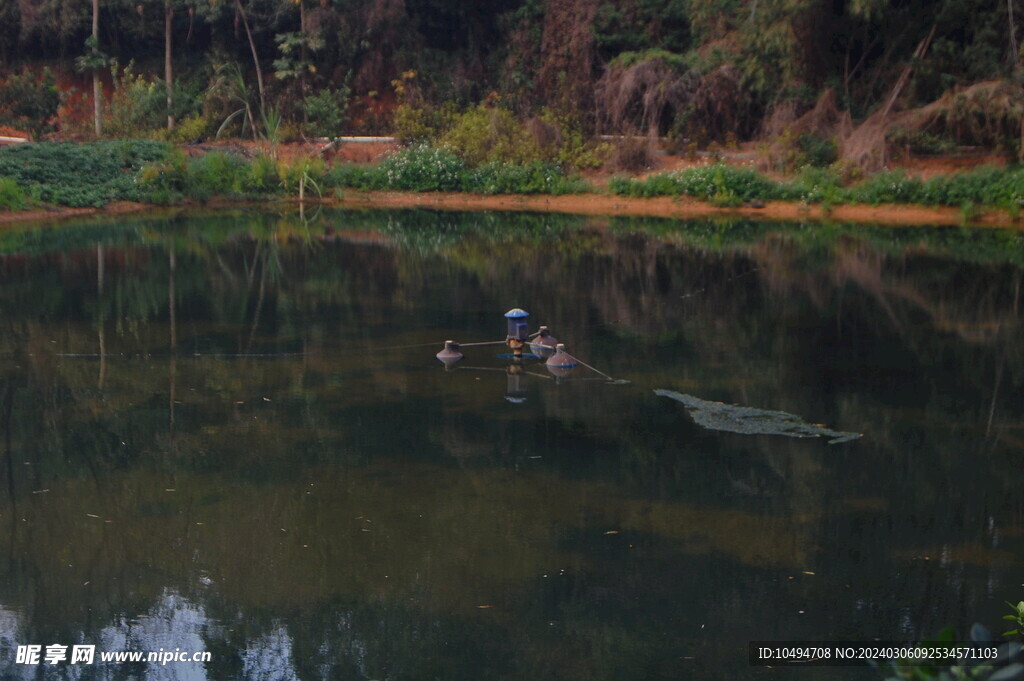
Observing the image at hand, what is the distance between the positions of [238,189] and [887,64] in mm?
15871

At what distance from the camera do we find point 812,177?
2447 cm

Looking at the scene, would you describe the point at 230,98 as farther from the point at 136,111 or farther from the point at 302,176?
the point at 302,176

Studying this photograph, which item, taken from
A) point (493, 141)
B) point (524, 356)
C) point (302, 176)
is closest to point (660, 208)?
point (493, 141)

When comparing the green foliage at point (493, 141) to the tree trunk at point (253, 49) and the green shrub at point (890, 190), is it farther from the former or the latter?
the green shrub at point (890, 190)

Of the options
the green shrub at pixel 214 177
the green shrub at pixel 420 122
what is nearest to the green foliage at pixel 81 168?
the green shrub at pixel 214 177

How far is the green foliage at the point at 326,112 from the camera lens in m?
31.0

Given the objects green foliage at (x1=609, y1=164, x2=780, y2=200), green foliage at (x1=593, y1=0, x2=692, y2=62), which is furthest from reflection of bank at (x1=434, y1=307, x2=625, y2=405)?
green foliage at (x1=593, y1=0, x2=692, y2=62)

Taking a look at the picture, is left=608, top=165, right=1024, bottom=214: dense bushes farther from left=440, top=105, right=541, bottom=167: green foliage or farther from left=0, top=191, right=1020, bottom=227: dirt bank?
left=440, top=105, right=541, bottom=167: green foliage

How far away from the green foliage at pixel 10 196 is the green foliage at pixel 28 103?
8388 mm

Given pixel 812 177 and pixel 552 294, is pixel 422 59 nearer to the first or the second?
pixel 812 177

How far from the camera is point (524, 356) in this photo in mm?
10938

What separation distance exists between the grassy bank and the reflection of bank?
47.4 ft

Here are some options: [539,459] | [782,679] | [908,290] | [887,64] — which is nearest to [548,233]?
[908,290]

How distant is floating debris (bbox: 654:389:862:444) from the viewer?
835 centimetres
